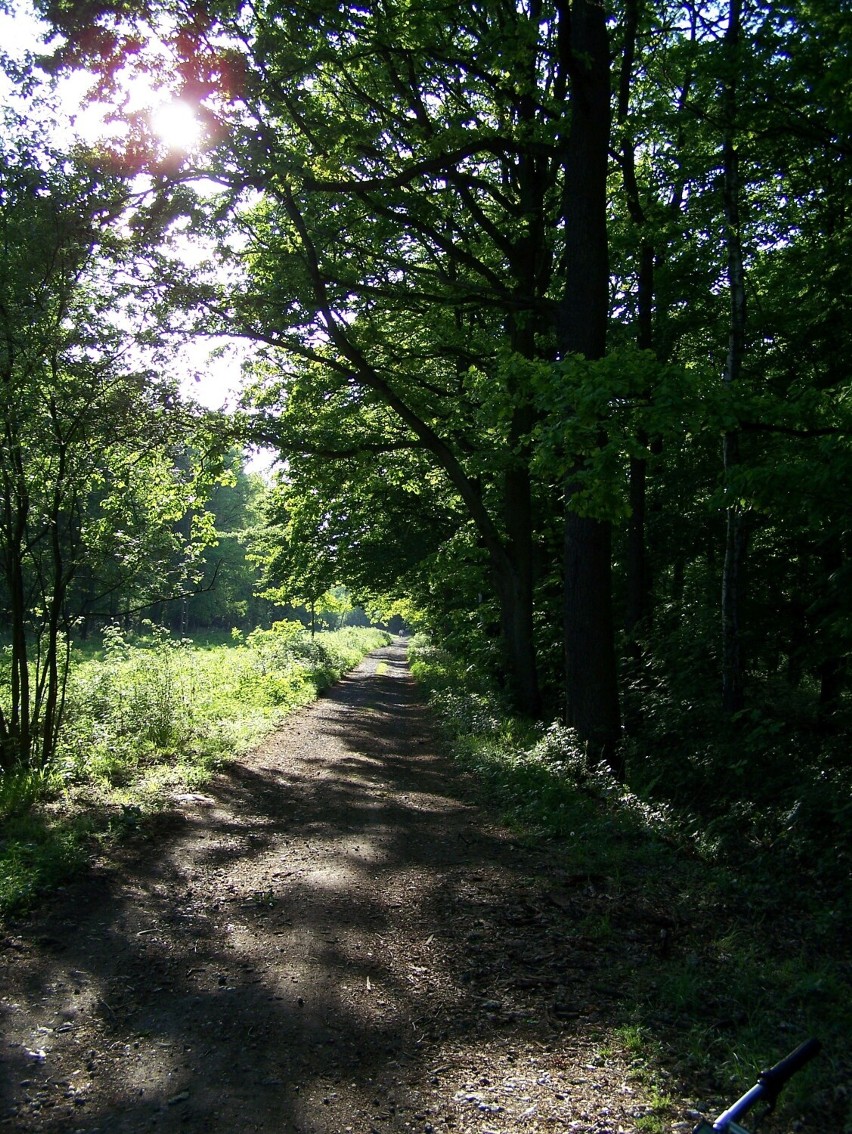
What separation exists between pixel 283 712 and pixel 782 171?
13.6 meters

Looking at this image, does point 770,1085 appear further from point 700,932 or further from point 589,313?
point 589,313

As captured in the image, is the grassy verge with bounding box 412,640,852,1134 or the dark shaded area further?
the grassy verge with bounding box 412,640,852,1134

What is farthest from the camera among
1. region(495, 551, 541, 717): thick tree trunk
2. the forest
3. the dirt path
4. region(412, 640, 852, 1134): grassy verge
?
region(495, 551, 541, 717): thick tree trunk

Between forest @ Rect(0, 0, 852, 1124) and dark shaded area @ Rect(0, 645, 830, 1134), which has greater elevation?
forest @ Rect(0, 0, 852, 1124)

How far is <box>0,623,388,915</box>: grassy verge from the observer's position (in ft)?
19.6

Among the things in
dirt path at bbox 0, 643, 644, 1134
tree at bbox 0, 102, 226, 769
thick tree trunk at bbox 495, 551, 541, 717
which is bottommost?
dirt path at bbox 0, 643, 644, 1134

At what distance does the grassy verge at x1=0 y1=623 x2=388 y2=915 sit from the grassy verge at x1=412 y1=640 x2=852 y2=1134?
3.95m

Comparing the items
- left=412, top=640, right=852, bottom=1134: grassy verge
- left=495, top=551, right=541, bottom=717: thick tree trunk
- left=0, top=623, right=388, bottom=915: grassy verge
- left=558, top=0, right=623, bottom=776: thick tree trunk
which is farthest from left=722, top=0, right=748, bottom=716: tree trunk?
left=0, top=623, right=388, bottom=915: grassy verge

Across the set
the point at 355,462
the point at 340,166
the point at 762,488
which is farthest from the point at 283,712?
the point at 762,488

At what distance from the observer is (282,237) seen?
40.2 feet

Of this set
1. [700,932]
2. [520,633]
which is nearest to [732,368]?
[520,633]

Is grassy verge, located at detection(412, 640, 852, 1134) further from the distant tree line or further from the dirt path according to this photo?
the distant tree line

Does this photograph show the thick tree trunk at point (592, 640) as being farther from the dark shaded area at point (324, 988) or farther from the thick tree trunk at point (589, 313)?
the dark shaded area at point (324, 988)

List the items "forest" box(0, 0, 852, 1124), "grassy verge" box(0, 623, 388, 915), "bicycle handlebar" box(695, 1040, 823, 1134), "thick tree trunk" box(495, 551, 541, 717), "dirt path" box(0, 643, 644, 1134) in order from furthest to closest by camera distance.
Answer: "thick tree trunk" box(495, 551, 541, 717)
"forest" box(0, 0, 852, 1124)
"grassy verge" box(0, 623, 388, 915)
"dirt path" box(0, 643, 644, 1134)
"bicycle handlebar" box(695, 1040, 823, 1134)
